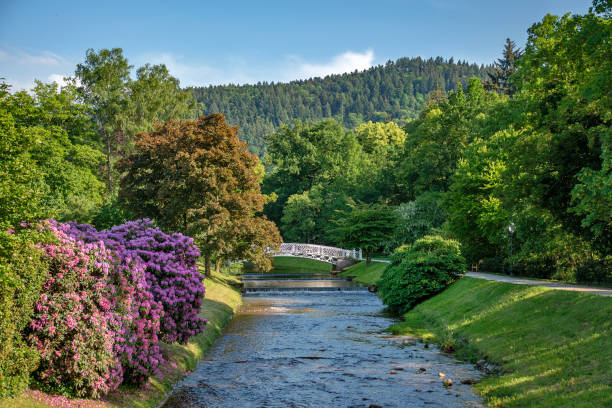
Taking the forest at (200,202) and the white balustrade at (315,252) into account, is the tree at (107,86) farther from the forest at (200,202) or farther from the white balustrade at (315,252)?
the white balustrade at (315,252)

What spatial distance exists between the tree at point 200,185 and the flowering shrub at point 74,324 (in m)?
22.1

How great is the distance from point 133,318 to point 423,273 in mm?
21005

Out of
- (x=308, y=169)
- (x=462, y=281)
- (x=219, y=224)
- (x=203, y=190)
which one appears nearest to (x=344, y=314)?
(x=462, y=281)

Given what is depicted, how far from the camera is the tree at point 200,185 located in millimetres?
33656

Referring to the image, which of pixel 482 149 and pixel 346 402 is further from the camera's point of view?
pixel 482 149

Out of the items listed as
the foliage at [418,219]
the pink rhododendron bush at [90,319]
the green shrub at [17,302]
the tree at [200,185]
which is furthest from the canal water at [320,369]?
the foliage at [418,219]

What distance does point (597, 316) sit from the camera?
48.4 feet

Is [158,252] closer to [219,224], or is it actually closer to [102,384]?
[102,384]

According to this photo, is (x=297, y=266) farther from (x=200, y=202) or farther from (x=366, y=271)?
(x=200, y=202)

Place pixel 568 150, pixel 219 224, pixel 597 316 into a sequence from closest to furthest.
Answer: pixel 597 316, pixel 568 150, pixel 219 224

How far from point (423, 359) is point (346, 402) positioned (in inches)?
226

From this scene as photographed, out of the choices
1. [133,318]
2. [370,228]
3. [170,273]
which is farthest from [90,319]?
[370,228]

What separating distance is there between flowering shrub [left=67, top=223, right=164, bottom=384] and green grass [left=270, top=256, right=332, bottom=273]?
179ft

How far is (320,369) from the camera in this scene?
56.3 ft
